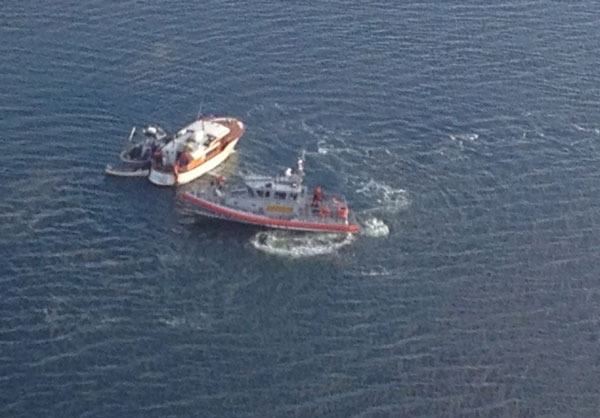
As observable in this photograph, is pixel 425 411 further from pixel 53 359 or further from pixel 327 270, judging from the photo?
pixel 53 359

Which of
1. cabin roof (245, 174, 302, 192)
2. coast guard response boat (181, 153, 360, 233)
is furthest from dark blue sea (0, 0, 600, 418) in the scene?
cabin roof (245, 174, 302, 192)

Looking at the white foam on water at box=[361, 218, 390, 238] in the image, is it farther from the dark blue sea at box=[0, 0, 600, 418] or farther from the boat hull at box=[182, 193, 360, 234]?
the boat hull at box=[182, 193, 360, 234]

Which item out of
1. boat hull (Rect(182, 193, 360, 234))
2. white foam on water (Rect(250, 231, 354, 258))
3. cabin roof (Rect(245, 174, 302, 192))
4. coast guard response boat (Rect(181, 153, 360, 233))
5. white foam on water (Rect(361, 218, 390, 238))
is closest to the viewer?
white foam on water (Rect(250, 231, 354, 258))

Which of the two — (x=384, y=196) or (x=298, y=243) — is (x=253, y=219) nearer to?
(x=298, y=243)

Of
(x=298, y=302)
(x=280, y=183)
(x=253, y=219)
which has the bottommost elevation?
(x=298, y=302)

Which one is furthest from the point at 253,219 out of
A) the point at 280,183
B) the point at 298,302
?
the point at 298,302

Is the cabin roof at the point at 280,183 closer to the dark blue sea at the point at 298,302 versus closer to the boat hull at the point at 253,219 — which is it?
the boat hull at the point at 253,219

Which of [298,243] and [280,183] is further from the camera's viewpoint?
[280,183]
